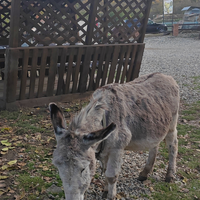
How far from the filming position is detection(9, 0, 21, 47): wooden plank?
580cm

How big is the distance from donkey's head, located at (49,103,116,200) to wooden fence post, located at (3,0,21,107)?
4.09 meters

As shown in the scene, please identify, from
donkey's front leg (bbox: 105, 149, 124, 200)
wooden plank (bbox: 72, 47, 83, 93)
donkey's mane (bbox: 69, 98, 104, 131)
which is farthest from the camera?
wooden plank (bbox: 72, 47, 83, 93)

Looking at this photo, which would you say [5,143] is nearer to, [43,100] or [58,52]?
[43,100]

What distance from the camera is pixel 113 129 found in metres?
2.30

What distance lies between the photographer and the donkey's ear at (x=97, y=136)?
230cm

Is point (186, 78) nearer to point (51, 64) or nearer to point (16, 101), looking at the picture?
point (51, 64)

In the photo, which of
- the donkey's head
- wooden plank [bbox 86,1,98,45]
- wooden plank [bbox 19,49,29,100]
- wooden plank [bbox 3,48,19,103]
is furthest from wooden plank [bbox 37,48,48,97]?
the donkey's head

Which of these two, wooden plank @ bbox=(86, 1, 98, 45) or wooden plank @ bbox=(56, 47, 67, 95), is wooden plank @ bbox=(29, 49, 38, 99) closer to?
wooden plank @ bbox=(56, 47, 67, 95)

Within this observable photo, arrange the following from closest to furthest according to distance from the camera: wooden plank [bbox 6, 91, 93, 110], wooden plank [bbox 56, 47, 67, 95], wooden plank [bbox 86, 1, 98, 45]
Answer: wooden plank [bbox 6, 91, 93, 110] < wooden plank [bbox 56, 47, 67, 95] < wooden plank [bbox 86, 1, 98, 45]

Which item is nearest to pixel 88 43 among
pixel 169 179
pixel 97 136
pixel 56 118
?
pixel 169 179

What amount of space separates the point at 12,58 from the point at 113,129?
443 cm

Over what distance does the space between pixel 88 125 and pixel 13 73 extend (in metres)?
4.03

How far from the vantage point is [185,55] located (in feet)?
60.8

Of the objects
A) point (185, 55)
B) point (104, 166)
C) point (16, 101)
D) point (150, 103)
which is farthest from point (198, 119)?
point (185, 55)
